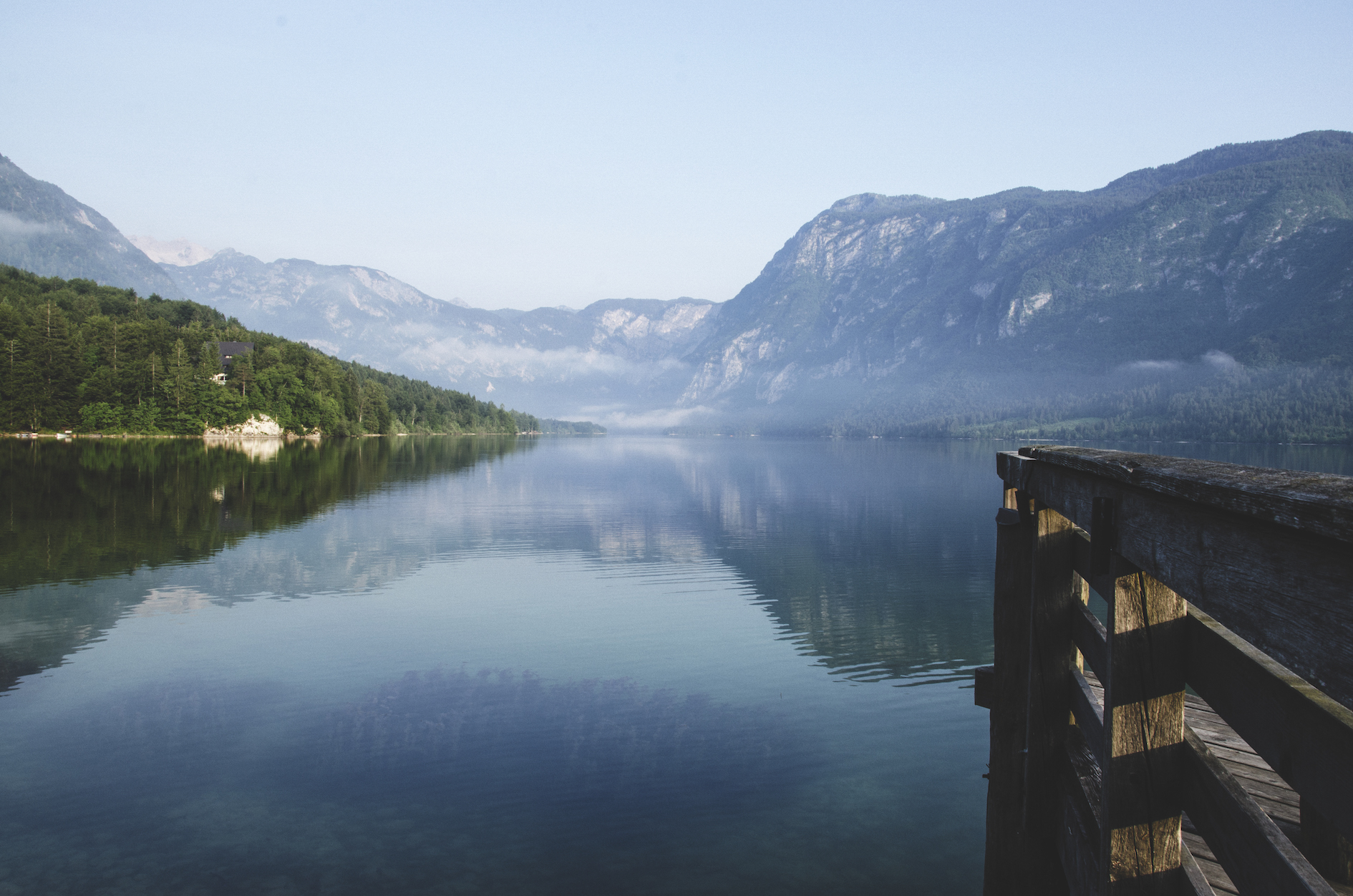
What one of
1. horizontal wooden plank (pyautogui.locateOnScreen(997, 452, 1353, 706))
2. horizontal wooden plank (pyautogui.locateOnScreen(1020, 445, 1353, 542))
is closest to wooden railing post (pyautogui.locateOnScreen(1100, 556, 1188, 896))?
horizontal wooden plank (pyautogui.locateOnScreen(997, 452, 1353, 706))

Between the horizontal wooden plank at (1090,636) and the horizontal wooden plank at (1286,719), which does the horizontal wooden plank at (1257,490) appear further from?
the horizontal wooden plank at (1090,636)

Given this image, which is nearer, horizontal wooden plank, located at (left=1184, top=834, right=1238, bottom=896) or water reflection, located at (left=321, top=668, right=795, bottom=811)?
horizontal wooden plank, located at (left=1184, top=834, right=1238, bottom=896)

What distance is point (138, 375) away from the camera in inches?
4956

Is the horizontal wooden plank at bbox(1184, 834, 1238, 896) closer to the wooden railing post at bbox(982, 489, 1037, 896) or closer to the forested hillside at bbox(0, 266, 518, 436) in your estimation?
the wooden railing post at bbox(982, 489, 1037, 896)

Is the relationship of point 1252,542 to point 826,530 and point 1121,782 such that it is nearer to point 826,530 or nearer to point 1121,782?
point 1121,782

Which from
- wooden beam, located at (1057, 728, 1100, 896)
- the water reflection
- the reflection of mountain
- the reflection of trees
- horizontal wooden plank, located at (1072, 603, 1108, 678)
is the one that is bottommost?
the reflection of trees

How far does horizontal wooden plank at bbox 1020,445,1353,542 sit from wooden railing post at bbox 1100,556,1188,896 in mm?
527

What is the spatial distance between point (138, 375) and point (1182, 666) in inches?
5961

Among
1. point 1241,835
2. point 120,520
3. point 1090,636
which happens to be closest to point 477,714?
point 1090,636

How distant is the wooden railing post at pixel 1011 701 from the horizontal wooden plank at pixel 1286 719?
4.00 m

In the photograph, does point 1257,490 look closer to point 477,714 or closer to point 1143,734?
point 1143,734

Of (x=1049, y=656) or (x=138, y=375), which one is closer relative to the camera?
(x=1049, y=656)

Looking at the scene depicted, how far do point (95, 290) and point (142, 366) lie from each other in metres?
61.6

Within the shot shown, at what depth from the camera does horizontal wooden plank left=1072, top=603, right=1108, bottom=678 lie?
4.95m
